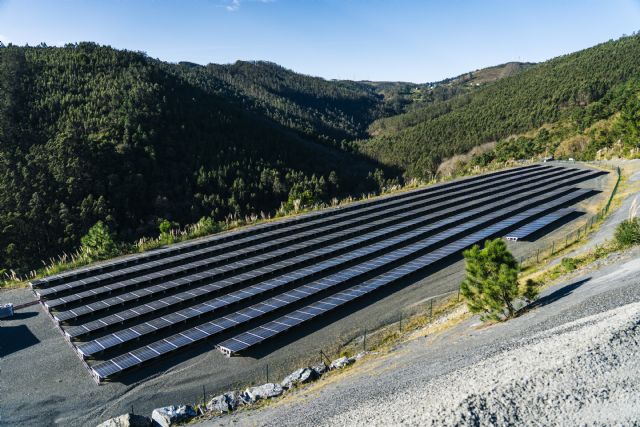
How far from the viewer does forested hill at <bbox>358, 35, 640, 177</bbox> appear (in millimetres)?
135375

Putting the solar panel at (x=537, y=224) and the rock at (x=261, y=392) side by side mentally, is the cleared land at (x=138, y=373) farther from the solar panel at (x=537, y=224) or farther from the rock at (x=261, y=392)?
the solar panel at (x=537, y=224)

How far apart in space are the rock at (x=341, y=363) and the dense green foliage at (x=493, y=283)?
8.28 meters

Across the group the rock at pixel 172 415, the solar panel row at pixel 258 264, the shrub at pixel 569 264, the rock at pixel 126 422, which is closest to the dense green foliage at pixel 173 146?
the solar panel row at pixel 258 264

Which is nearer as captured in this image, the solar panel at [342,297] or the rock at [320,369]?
the rock at [320,369]

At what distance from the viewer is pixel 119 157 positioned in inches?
3561

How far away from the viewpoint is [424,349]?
76.8ft

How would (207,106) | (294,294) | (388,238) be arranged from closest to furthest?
(294,294)
(388,238)
(207,106)

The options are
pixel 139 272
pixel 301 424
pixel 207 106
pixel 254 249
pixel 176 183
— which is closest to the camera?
pixel 301 424

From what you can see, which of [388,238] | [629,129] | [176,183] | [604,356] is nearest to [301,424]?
[604,356]

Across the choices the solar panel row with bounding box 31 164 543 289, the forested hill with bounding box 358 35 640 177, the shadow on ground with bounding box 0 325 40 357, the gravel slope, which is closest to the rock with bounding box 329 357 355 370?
the gravel slope

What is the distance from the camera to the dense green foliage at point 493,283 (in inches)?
957

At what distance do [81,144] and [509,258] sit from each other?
90371 millimetres

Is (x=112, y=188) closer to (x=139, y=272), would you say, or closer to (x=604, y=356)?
(x=139, y=272)

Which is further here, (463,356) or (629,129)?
(629,129)
